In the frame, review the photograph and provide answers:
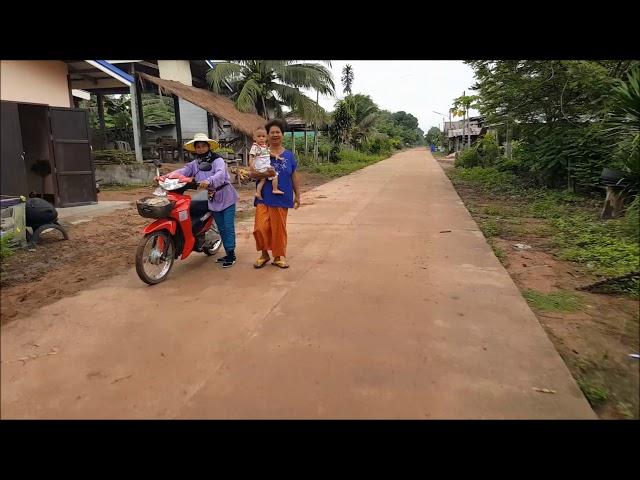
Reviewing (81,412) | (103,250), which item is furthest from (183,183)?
(81,412)

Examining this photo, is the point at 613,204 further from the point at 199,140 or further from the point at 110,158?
the point at 110,158

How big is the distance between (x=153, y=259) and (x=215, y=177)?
1.00 metres

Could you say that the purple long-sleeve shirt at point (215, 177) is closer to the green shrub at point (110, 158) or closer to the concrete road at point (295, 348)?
the concrete road at point (295, 348)

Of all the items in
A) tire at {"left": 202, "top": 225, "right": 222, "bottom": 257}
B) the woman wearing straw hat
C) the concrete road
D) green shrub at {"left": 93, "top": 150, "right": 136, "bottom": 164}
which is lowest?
the concrete road

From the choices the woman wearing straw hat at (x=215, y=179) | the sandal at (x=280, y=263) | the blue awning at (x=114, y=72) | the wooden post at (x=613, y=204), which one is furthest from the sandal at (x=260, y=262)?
the blue awning at (x=114, y=72)

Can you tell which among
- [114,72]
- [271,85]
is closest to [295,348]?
[114,72]

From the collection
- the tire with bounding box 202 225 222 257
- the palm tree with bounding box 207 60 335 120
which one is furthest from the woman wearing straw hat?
the palm tree with bounding box 207 60 335 120

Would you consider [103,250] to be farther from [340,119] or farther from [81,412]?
[340,119]

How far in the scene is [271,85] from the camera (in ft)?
56.5

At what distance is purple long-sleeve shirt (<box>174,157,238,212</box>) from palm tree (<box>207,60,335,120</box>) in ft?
39.3

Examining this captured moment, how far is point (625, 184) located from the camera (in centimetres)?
639

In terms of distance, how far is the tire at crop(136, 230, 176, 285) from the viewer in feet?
12.7

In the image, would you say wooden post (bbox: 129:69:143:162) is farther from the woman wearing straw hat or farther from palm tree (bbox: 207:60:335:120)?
the woman wearing straw hat

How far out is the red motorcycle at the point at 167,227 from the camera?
4020 millimetres
